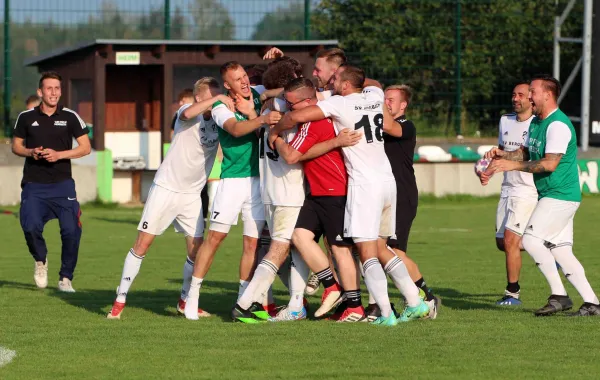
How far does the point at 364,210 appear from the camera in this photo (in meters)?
9.34

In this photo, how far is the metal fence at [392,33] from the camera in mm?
25406

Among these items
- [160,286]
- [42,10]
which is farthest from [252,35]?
[160,286]

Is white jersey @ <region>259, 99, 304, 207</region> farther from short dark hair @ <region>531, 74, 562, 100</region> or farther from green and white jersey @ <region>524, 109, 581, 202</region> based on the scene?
short dark hair @ <region>531, 74, 562, 100</region>

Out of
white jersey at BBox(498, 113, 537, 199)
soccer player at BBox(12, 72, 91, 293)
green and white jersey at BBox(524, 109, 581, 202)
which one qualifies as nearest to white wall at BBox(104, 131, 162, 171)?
soccer player at BBox(12, 72, 91, 293)

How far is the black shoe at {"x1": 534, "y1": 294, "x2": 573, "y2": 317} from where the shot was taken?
1009 centimetres

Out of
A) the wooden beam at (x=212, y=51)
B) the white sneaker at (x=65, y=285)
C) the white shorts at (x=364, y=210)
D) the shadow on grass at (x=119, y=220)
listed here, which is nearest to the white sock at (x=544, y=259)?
the white shorts at (x=364, y=210)

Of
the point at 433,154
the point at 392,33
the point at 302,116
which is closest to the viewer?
the point at 302,116

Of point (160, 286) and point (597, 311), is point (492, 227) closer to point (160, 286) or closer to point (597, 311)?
point (160, 286)

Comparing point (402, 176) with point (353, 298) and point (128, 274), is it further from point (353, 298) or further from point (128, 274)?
point (128, 274)

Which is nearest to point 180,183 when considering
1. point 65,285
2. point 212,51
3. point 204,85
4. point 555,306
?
point 204,85

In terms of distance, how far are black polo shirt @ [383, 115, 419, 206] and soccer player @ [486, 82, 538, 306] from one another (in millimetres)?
1630

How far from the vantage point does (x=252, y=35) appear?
1009 inches

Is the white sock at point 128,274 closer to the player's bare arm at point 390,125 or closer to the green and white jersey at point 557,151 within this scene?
the player's bare arm at point 390,125

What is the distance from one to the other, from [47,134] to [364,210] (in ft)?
14.2
